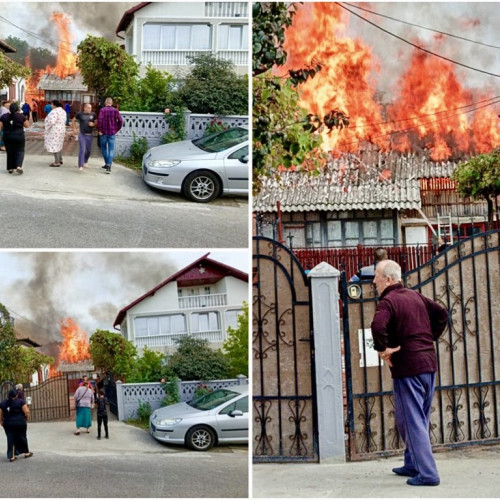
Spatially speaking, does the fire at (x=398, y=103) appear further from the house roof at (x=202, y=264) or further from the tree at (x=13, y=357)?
the house roof at (x=202, y=264)

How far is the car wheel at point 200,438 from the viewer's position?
9922 mm

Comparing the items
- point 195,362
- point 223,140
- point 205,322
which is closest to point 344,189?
point 223,140

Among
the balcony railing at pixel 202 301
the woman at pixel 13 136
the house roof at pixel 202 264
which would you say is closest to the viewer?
the house roof at pixel 202 264

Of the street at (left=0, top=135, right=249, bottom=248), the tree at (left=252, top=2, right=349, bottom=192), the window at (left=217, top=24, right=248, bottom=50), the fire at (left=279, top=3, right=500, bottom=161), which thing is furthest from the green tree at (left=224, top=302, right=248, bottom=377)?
the fire at (left=279, top=3, right=500, bottom=161)

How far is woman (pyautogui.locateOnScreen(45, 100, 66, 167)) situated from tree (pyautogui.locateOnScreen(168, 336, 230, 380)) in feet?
10.3

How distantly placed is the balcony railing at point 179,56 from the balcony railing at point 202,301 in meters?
3.19

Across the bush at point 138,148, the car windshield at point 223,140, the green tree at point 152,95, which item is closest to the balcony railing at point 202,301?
the car windshield at point 223,140

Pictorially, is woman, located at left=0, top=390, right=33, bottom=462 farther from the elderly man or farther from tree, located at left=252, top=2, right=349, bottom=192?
the elderly man

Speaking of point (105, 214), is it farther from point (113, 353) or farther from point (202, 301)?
point (113, 353)

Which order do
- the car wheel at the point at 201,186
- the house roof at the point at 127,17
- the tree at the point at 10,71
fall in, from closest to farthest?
the car wheel at the point at 201,186
the house roof at the point at 127,17
the tree at the point at 10,71

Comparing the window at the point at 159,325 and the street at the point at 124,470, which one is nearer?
the street at the point at 124,470

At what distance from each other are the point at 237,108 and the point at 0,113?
3.35 metres

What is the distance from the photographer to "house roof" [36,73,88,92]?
40.3 feet

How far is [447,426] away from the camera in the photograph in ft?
29.8
